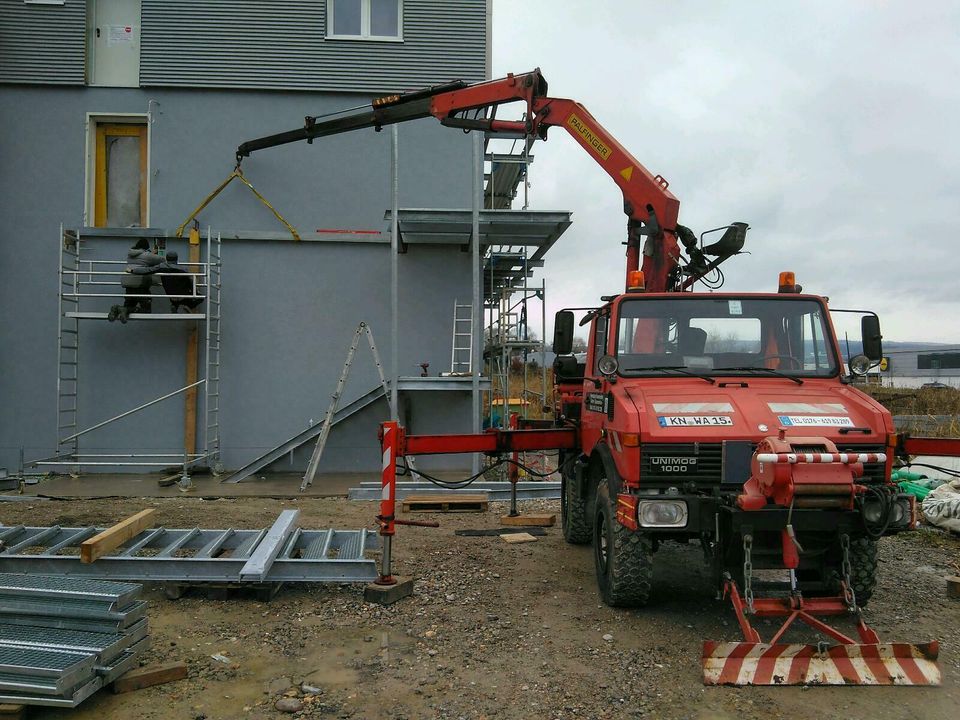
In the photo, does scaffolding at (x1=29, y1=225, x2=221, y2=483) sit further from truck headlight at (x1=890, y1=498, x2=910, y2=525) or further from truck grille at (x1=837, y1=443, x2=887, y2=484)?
truck headlight at (x1=890, y1=498, x2=910, y2=525)

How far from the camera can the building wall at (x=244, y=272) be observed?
43.6 ft

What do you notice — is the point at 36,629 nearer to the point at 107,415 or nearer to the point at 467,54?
the point at 107,415

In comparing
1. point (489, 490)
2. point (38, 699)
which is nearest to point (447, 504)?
point (489, 490)

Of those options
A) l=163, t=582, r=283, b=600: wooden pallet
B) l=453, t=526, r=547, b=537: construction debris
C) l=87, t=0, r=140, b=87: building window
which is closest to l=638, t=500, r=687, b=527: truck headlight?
l=163, t=582, r=283, b=600: wooden pallet

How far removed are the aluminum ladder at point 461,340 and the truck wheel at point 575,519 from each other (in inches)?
212

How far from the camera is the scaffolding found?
1286cm

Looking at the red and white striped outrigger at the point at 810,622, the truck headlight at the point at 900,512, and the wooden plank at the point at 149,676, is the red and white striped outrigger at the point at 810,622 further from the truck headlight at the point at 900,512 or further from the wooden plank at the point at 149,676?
the wooden plank at the point at 149,676

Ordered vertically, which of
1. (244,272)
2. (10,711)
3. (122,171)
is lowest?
(10,711)

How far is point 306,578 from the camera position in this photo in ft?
19.5

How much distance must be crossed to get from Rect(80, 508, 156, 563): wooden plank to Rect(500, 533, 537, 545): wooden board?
3.72 m

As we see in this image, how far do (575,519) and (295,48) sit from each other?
1041 centimetres

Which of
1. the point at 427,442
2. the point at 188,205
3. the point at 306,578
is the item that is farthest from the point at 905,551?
the point at 188,205

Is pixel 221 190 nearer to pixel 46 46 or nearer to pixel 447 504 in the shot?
pixel 46 46

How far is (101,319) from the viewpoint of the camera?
42.1 ft
